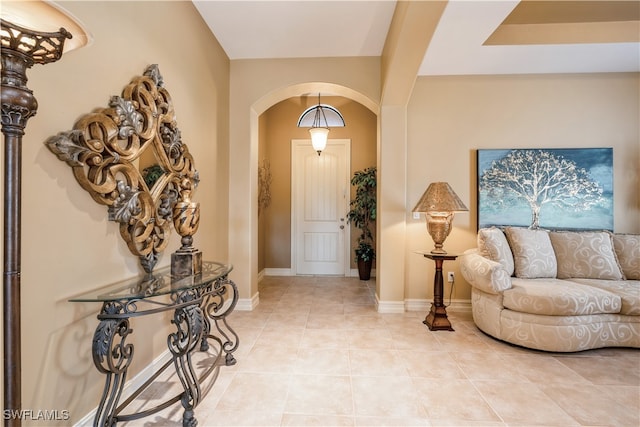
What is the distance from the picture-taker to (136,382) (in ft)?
6.11

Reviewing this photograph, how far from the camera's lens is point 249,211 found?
3.48 m

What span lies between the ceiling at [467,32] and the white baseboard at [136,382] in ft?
9.66

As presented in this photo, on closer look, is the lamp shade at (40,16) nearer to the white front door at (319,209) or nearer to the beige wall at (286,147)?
the beige wall at (286,147)

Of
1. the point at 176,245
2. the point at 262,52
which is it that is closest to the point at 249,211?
the point at 176,245

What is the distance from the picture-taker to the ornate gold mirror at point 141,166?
4.73ft

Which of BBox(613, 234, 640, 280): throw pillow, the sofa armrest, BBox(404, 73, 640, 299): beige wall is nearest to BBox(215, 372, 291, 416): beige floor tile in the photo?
the sofa armrest

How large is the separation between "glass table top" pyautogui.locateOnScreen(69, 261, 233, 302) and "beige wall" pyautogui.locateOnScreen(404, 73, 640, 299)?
2.47m

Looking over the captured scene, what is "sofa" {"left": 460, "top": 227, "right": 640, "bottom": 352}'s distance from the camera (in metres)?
2.39

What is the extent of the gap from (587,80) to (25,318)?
5252 millimetres

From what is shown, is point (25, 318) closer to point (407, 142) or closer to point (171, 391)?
point (171, 391)

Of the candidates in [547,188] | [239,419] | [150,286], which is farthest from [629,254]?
[150,286]

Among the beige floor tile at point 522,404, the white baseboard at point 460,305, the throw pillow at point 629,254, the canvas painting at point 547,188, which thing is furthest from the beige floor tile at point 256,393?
the throw pillow at point 629,254

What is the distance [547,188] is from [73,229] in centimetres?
430

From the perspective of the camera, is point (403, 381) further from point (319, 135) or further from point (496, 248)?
point (319, 135)
